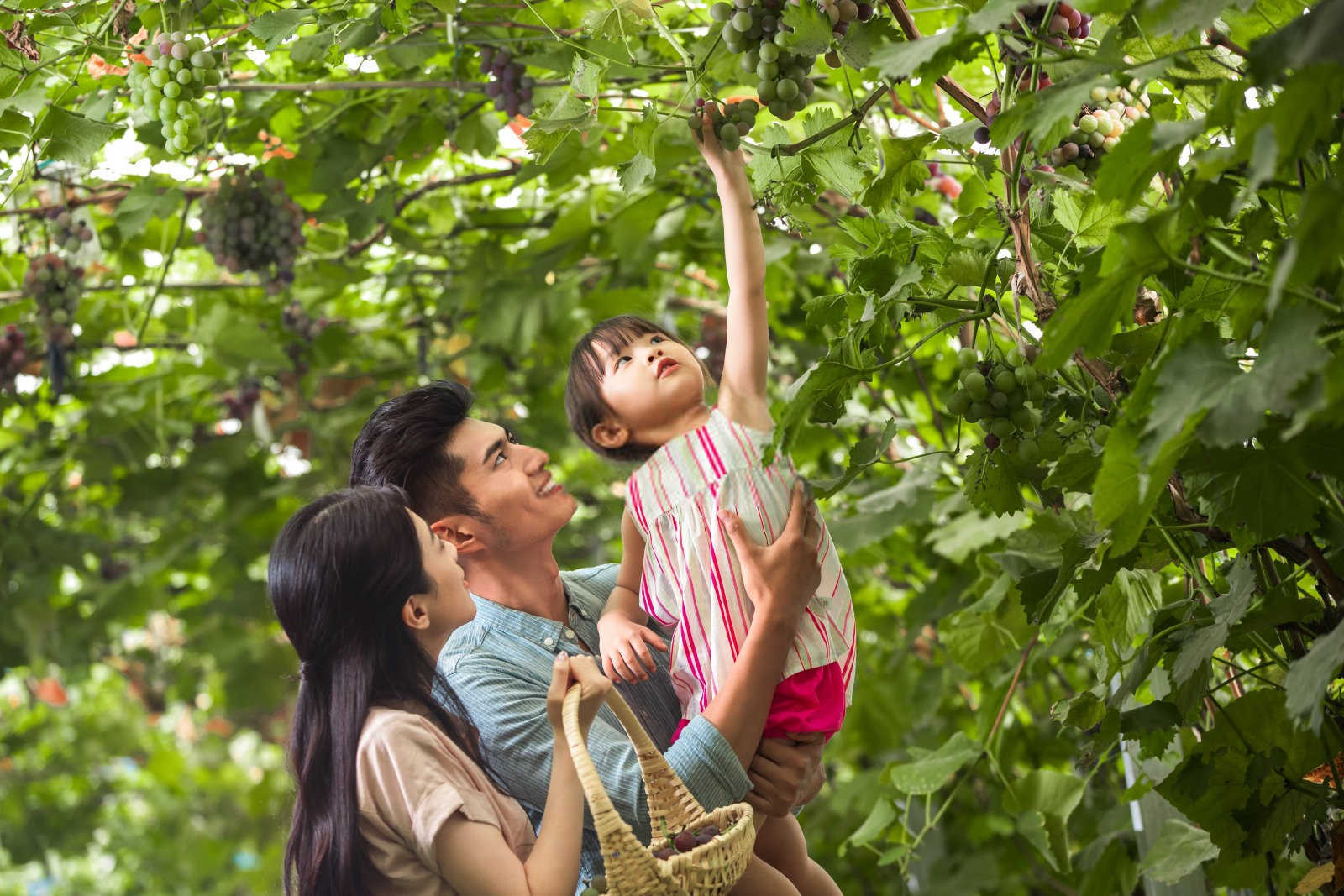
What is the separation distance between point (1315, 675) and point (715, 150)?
2.22ft

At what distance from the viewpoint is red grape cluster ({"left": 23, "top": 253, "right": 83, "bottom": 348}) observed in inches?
74.6


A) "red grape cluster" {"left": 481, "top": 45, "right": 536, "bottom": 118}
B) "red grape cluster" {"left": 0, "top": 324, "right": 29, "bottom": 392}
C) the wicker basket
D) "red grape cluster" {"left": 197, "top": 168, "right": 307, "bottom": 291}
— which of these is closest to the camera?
the wicker basket

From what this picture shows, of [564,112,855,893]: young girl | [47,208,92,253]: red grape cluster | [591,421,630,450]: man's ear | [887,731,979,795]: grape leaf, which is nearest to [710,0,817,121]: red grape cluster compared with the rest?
[564,112,855,893]: young girl

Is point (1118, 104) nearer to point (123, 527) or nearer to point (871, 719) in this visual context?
point (871, 719)

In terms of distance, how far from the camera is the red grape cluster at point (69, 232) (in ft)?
6.15

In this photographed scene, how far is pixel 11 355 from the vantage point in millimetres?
2189

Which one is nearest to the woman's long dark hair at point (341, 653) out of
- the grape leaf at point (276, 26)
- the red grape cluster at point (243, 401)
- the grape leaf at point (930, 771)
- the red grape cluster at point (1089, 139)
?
the grape leaf at point (276, 26)

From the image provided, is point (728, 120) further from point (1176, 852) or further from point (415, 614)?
point (1176, 852)

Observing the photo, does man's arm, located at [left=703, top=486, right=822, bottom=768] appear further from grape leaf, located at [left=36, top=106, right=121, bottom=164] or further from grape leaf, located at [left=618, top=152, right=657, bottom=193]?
grape leaf, located at [left=36, top=106, right=121, bottom=164]

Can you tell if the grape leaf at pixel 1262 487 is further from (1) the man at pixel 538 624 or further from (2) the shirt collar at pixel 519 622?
(2) the shirt collar at pixel 519 622

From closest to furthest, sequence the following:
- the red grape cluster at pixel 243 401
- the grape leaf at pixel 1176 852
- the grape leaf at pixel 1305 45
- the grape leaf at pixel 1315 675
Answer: the grape leaf at pixel 1305 45 < the grape leaf at pixel 1315 675 < the grape leaf at pixel 1176 852 < the red grape cluster at pixel 243 401

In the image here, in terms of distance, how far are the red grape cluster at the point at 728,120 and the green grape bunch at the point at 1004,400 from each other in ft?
0.93

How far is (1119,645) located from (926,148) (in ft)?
1.84

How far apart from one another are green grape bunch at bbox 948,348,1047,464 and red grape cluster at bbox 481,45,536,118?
2.66 feet
